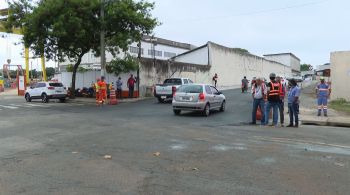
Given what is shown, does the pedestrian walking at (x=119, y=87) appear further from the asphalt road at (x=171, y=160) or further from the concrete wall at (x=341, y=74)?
the asphalt road at (x=171, y=160)

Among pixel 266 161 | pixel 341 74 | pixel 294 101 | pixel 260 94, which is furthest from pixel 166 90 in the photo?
pixel 266 161

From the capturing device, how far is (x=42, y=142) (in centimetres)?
1098

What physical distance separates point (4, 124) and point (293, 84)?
10.8 m

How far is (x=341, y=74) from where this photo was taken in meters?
27.0

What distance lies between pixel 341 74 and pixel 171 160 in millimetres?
21571

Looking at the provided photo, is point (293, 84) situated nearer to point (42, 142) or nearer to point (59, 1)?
point (42, 142)

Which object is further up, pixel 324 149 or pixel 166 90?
pixel 166 90

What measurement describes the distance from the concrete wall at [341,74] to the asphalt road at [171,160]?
14133 millimetres

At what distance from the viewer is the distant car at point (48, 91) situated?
30.5 meters

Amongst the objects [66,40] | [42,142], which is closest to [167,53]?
[66,40]

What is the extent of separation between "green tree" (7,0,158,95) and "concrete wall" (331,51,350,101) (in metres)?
12.7

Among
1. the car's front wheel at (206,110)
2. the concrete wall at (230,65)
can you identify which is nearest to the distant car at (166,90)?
the car's front wheel at (206,110)

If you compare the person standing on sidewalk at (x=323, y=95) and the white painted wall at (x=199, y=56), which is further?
the white painted wall at (x=199, y=56)

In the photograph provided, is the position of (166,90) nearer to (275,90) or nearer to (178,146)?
(275,90)
